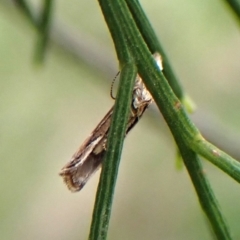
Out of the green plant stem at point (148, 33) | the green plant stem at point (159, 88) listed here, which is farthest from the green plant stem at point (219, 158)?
the green plant stem at point (148, 33)

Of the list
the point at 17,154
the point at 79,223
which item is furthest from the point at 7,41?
the point at 79,223

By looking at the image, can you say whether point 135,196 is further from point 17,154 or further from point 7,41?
point 7,41

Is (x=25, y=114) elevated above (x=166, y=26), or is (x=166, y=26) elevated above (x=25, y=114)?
(x=166, y=26)

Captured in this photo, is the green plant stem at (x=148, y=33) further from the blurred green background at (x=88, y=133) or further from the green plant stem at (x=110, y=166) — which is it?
the blurred green background at (x=88, y=133)

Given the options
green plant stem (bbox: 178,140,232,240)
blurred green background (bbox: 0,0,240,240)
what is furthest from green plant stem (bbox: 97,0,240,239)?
blurred green background (bbox: 0,0,240,240)

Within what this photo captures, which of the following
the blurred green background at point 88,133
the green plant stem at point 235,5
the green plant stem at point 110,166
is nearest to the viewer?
the green plant stem at point 110,166

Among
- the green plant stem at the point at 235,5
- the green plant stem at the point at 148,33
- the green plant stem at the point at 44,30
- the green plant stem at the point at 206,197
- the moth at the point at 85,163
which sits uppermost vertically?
the green plant stem at the point at 44,30

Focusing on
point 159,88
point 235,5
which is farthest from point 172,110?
point 235,5

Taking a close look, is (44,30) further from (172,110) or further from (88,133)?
(88,133)
